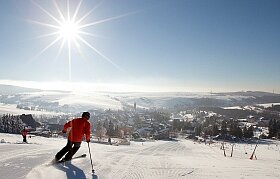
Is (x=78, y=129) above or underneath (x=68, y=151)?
above

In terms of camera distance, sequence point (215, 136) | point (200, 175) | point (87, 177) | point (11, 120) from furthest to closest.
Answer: point (215, 136), point (11, 120), point (200, 175), point (87, 177)

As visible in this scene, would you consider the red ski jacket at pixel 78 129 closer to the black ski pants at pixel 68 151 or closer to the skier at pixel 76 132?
the skier at pixel 76 132

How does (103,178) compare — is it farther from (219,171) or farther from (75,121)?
(219,171)

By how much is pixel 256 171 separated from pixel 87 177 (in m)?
5.33

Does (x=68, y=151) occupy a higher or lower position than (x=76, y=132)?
lower

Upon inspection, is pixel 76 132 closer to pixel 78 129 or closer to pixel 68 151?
pixel 78 129

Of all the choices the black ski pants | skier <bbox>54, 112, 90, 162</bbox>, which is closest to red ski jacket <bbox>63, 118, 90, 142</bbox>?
skier <bbox>54, 112, 90, 162</bbox>

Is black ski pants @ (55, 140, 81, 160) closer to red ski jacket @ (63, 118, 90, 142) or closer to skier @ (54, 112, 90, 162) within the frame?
skier @ (54, 112, 90, 162)

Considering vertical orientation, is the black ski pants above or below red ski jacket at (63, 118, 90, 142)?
below

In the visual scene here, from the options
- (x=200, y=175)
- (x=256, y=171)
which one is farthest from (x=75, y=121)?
(x=256, y=171)

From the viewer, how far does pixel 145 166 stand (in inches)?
374

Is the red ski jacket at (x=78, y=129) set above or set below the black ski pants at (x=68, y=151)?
above

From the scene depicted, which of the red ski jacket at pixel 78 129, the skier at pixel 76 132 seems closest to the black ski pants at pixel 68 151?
the skier at pixel 76 132

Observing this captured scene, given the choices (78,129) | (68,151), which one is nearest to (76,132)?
(78,129)
